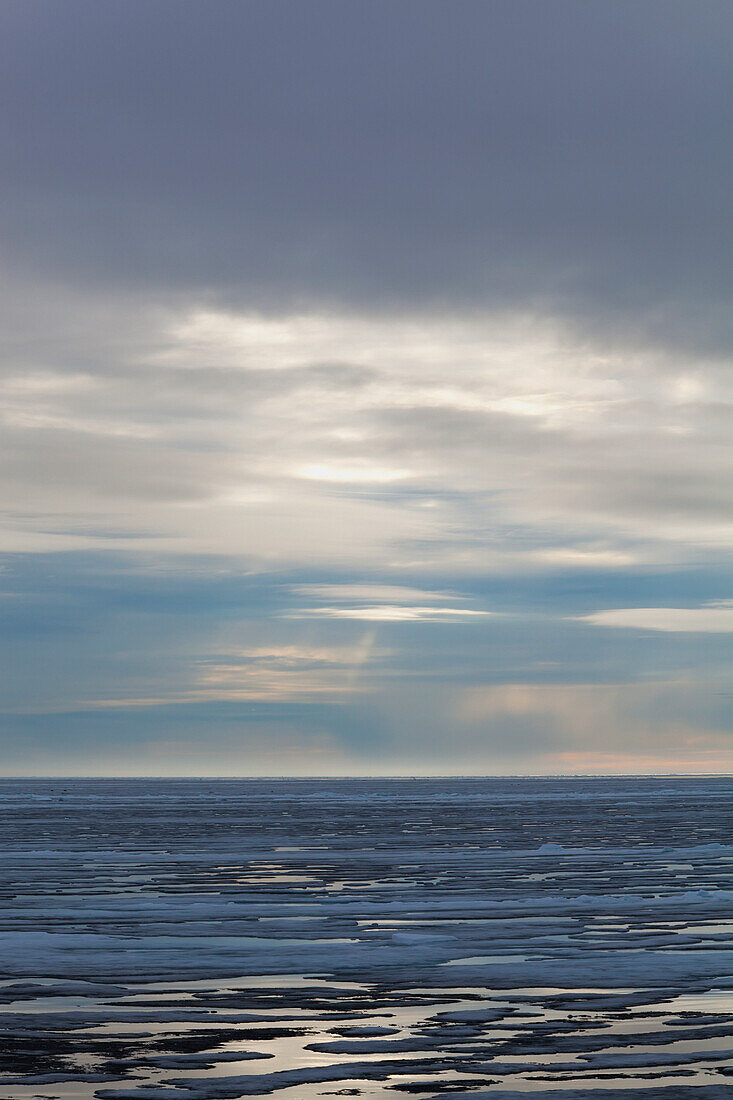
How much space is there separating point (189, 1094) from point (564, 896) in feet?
40.3

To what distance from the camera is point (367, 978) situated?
41.0ft

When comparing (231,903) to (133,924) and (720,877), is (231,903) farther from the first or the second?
(720,877)

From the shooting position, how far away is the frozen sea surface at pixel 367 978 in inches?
336

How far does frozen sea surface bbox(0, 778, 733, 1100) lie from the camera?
28.0ft

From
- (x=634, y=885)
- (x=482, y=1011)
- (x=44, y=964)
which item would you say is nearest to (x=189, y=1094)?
(x=482, y=1011)

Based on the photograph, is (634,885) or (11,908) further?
(634,885)

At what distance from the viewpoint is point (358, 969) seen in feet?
42.7

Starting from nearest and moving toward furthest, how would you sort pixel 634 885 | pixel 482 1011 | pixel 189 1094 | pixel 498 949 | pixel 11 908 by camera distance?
1. pixel 189 1094
2. pixel 482 1011
3. pixel 498 949
4. pixel 11 908
5. pixel 634 885

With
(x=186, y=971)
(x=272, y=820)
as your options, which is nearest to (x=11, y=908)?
(x=186, y=971)

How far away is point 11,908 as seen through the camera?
17953 mm

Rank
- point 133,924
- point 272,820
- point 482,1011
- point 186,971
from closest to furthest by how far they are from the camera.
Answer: point 482,1011, point 186,971, point 133,924, point 272,820

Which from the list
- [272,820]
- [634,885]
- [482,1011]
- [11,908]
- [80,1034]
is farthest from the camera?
[272,820]

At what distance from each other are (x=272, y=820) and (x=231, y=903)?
3115cm

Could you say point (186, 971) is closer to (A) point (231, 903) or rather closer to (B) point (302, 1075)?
(B) point (302, 1075)
